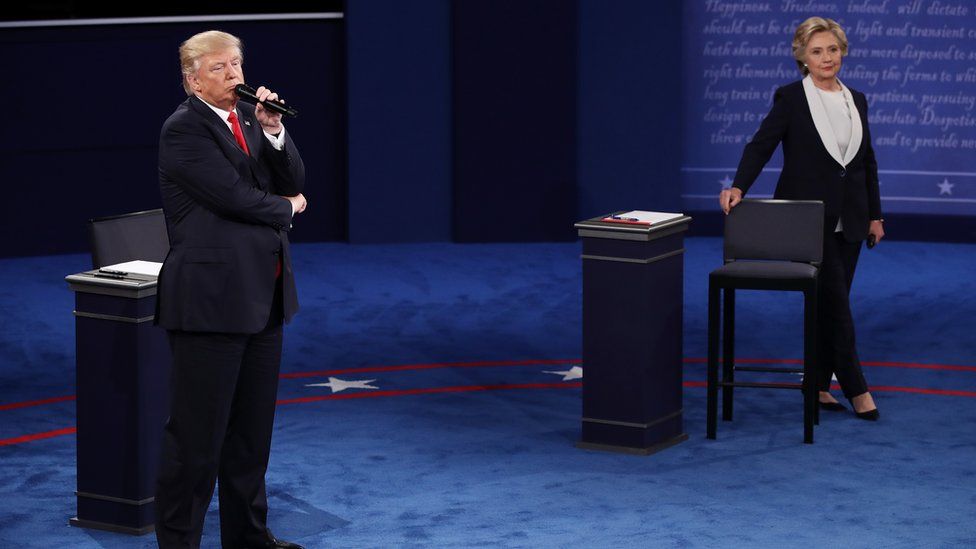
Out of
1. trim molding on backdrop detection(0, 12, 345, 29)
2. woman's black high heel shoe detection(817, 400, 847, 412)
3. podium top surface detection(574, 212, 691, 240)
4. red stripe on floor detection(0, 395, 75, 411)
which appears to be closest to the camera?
podium top surface detection(574, 212, 691, 240)

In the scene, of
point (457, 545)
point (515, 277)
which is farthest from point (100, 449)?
point (515, 277)

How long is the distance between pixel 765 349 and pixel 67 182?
5.06 meters

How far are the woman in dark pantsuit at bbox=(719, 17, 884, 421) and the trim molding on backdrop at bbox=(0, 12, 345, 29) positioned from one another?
489cm

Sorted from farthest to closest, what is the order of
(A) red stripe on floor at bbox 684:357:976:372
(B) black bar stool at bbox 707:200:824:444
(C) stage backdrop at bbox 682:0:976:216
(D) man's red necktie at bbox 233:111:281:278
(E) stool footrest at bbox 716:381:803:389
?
(C) stage backdrop at bbox 682:0:976:216
(A) red stripe on floor at bbox 684:357:976:372
(E) stool footrest at bbox 716:381:803:389
(B) black bar stool at bbox 707:200:824:444
(D) man's red necktie at bbox 233:111:281:278

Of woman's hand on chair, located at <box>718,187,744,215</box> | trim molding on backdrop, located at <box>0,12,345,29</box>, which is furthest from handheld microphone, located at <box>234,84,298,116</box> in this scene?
trim molding on backdrop, located at <box>0,12,345,29</box>

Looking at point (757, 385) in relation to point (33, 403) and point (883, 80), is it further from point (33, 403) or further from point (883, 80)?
point (883, 80)

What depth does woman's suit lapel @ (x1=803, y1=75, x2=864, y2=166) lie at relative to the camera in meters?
6.95

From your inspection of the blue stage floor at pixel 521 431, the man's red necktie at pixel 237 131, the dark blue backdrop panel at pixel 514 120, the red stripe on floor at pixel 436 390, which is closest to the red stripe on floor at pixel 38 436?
the blue stage floor at pixel 521 431

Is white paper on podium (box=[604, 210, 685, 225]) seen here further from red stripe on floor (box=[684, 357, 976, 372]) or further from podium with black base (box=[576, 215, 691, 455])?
red stripe on floor (box=[684, 357, 976, 372])

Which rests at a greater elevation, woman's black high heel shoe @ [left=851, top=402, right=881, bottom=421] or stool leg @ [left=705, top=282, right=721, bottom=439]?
stool leg @ [left=705, top=282, right=721, bottom=439]

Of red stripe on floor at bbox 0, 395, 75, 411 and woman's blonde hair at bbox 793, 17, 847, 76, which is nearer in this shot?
woman's blonde hair at bbox 793, 17, 847, 76

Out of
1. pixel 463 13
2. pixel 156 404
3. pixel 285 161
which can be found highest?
pixel 463 13

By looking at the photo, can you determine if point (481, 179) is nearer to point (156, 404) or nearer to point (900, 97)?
point (900, 97)

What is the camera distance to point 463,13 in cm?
1105
